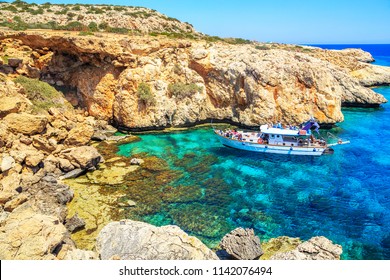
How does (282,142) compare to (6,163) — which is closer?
(6,163)

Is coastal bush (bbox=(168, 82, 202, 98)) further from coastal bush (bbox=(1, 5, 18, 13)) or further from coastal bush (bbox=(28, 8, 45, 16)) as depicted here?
coastal bush (bbox=(1, 5, 18, 13))

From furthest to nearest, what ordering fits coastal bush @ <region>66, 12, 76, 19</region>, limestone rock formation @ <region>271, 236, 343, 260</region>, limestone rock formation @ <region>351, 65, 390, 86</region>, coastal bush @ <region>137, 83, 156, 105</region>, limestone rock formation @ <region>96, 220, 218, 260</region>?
limestone rock formation @ <region>351, 65, 390, 86</region>, coastal bush @ <region>66, 12, 76, 19</region>, coastal bush @ <region>137, 83, 156, 105</region>, limestone rock formation @ <region>271, 236, 343, 260</region>, limestone rock formation @ <region>96, 220, 218, 260</region>

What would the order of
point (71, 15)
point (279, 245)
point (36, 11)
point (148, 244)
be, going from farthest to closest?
1. point (71, 15)
2. point (36, 11)
3. point (279, 245)
4. point (148, 244)

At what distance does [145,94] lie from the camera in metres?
33.0

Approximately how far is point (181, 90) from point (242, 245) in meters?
25.1

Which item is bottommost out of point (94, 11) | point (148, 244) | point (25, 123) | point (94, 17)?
point (148, 244)

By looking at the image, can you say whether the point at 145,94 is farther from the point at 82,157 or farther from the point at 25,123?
the point at 25,123

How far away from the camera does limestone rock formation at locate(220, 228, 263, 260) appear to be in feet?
43.2

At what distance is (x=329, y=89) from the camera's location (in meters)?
36.2

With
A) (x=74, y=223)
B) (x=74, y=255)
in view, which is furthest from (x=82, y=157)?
(x=74, y=255)

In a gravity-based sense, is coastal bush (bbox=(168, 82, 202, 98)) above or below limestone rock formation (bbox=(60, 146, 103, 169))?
above

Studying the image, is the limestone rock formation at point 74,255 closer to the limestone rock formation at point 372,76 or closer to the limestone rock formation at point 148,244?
the limestone rock formation at point 148,244

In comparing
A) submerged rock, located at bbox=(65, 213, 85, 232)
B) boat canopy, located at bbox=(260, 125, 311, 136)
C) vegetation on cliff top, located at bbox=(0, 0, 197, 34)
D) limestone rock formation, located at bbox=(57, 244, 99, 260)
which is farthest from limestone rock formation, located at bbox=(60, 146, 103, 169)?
vegetation on cliff top, located at bbox=(0, 0, 197, 34)

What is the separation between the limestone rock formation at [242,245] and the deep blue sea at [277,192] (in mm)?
2002
